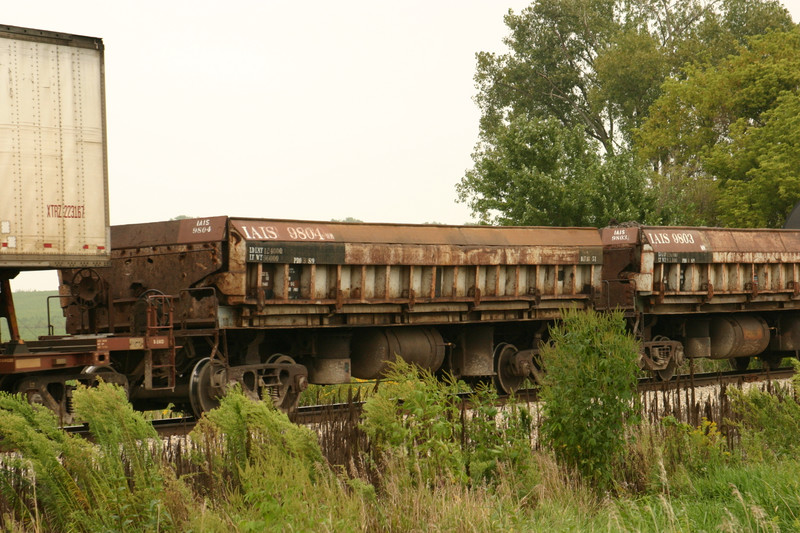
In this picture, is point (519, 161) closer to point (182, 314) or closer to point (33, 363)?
point (182, 314)

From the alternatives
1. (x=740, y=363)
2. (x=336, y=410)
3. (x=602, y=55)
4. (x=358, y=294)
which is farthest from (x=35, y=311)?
(x=336, y=410)

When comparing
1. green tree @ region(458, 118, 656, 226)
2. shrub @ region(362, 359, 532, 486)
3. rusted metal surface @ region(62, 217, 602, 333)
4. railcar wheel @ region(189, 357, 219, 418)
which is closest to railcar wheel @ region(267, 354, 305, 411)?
rusted metal surface @ region(62, 217, 602, 333)

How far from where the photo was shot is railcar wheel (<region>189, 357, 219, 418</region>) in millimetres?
14352

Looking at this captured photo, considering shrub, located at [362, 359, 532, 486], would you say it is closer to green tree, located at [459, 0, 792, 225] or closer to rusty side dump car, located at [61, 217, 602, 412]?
rusty side dump car, located at [61, 217, 602, 412]

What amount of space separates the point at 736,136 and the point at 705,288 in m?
21.7

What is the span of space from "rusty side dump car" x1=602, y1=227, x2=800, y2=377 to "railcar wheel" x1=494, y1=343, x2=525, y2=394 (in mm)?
2407

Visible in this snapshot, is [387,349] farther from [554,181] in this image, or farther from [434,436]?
[554,181]

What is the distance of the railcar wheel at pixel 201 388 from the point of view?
14352mm

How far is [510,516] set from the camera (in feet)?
24.5

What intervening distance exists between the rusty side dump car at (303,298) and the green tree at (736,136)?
75.1ft

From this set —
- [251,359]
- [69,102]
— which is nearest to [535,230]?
[251,359]

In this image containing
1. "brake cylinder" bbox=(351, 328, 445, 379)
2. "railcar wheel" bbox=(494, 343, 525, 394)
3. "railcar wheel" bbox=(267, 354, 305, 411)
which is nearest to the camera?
"railcar wheel" bbox=(267, 354, 305, 411)

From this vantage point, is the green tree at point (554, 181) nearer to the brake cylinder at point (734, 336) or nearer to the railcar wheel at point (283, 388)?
the brake cylinder at point (734, 336)

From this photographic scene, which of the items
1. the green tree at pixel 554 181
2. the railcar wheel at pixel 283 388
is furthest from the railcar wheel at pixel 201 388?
the green tree at pixel 554 181
